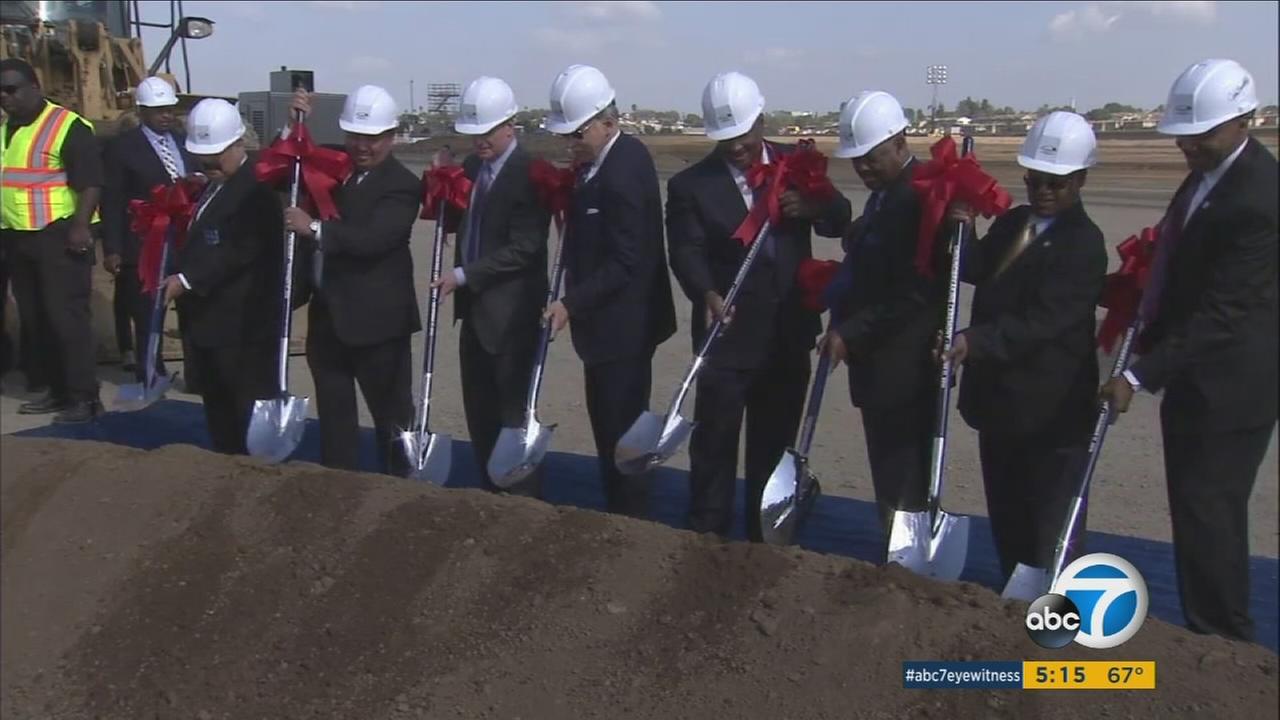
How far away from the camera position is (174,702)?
140 inches

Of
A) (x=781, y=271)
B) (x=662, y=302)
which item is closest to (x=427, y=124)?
(x=662, y=302)

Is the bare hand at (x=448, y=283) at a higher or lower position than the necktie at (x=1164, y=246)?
lower

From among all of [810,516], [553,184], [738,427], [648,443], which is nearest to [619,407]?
[648,443]

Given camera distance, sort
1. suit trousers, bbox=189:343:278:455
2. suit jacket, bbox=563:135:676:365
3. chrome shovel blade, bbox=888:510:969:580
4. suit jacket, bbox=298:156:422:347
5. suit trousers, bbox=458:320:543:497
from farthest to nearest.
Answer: suit trousers, bbox=189:343:278:455 → suit trousers, bbox=458:320:543:497 → suit jacket, bbox=298:156:422:347 → suit jacket, bbox=563:135:676:365 → chrome shovel blade, bbox=888:510:969:580

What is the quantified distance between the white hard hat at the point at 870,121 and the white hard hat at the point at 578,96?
90 centimetres

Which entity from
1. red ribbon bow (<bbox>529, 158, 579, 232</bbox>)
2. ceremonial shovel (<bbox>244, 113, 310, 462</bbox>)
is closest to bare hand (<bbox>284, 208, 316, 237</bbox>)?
ceremonial shovel (<bbox>244, 113, 310, 462</bbox>)

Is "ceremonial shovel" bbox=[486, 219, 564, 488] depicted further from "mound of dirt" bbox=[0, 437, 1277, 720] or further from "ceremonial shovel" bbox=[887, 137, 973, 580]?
"ceremonial shovel" bbox=[887, 137, 973, 580]

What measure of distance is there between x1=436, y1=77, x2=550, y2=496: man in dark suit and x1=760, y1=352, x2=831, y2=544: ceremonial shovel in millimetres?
1092

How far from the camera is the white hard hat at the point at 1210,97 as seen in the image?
9.60 ft

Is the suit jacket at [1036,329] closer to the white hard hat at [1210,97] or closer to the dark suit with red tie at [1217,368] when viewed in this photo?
the dark suit with red tie at [1217,368]

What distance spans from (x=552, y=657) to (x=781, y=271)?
5.03ft

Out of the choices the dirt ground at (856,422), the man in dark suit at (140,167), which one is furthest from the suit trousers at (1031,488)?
the man in dark suit at (140,167)

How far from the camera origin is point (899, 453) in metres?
3.99

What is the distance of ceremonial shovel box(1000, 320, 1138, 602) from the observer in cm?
335
